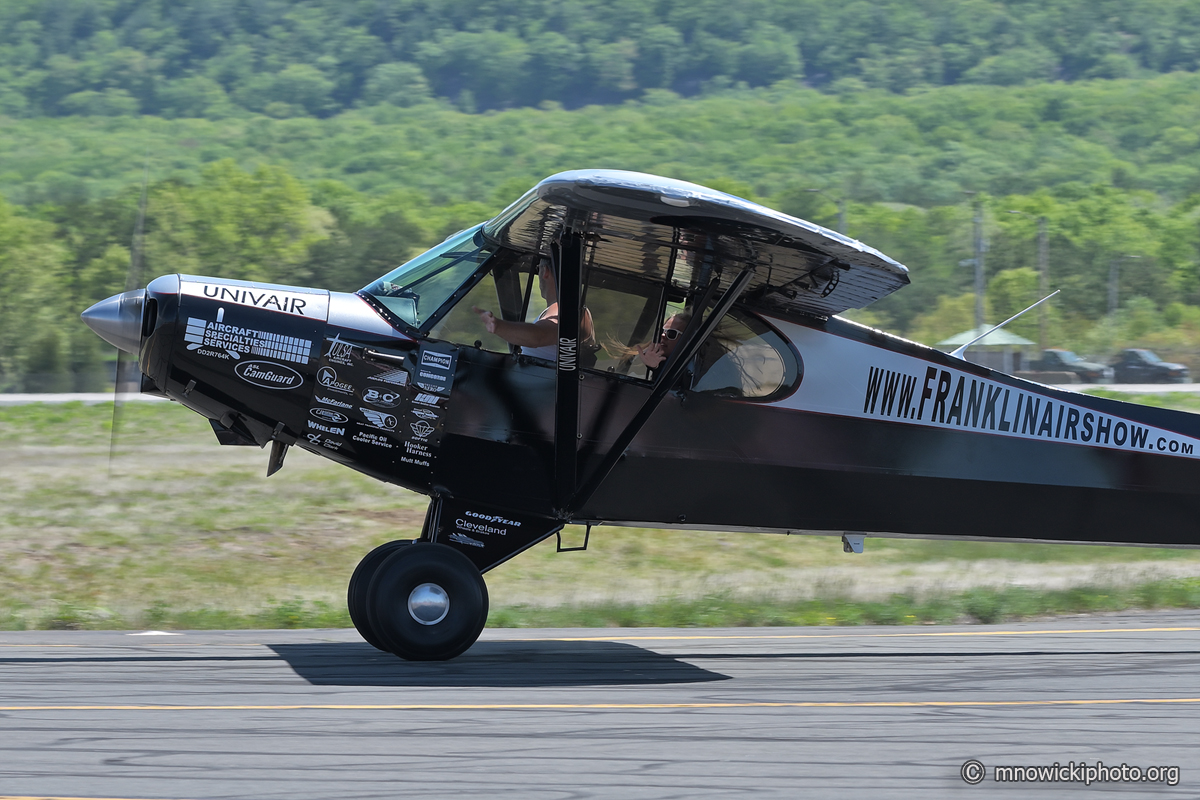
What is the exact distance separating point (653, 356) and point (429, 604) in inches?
85.1

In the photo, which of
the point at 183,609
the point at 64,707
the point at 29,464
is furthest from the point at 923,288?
the point at 64,707

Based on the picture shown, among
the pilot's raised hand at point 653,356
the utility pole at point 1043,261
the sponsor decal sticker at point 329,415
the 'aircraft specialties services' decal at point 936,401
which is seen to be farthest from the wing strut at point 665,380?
the utility pole at point 1043,261

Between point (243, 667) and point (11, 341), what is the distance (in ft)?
182

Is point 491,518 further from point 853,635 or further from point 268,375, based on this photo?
point 853,635

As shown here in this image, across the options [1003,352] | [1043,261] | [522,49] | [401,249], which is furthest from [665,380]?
[522,49]

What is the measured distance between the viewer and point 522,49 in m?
165

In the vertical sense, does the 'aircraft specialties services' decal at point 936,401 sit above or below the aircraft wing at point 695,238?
below

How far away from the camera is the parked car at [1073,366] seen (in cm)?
4244

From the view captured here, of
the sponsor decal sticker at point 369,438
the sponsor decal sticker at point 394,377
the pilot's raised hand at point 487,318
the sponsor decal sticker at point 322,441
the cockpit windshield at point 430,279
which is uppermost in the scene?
the cockpit windshield at point 430,279

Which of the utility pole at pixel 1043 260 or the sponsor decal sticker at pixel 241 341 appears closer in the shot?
the sponsor decal sticker at pixel 241 341

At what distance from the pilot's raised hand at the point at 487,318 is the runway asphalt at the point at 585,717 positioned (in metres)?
2.14

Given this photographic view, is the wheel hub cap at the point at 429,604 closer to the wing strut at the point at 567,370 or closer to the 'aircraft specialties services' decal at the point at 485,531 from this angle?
the 'aircraft specialties services' decal at the point at 485,531

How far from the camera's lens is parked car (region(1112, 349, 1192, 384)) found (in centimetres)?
3928

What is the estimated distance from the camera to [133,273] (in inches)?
320
